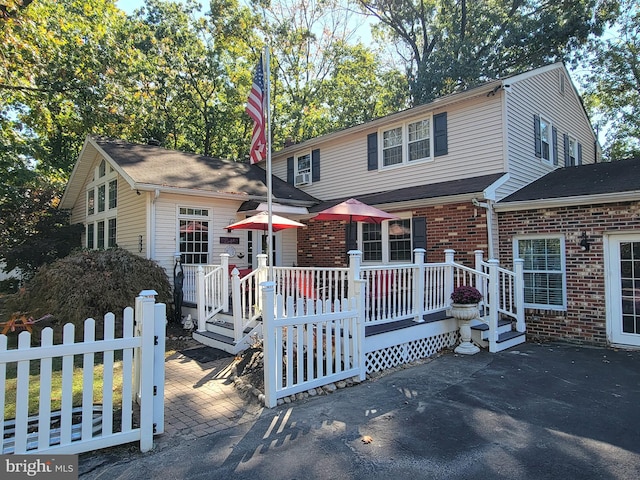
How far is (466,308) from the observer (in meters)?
6.67

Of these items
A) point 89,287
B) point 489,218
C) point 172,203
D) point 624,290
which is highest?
point 172,203

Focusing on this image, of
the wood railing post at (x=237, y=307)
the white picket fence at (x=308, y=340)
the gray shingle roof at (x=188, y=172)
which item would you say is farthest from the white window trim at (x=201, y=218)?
the white picket fence at (x=308, y=340)

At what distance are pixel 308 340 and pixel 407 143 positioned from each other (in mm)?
7530

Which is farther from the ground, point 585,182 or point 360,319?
point 585,182

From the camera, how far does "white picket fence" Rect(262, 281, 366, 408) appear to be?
425 centimetres

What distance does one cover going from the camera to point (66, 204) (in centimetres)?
1534

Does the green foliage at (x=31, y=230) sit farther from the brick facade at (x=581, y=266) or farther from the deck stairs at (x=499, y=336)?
the brick facade at (x=581, y=266)

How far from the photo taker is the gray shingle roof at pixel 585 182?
7504 millimetres

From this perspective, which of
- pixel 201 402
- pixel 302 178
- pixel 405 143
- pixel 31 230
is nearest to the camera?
pixel 201 402

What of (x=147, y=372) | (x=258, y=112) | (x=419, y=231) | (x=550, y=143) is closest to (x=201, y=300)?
(x=258, y=112)

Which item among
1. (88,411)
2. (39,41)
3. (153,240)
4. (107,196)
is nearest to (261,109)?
(153,240)

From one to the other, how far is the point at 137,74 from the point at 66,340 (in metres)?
15.6

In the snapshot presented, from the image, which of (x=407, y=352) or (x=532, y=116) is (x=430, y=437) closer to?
(x=407, y=352)

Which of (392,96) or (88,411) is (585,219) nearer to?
(88,411)
